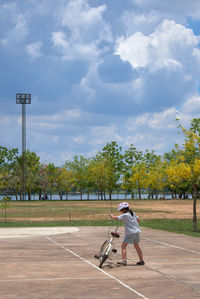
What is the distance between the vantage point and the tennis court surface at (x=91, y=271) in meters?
9.40

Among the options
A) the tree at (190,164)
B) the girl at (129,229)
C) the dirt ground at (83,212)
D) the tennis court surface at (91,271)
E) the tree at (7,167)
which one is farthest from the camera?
the tree at (7,167)

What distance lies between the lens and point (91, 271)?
38.7 feet

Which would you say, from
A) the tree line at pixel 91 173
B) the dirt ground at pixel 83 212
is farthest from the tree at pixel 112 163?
the dirt ground at pixel 83 212

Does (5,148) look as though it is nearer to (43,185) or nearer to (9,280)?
(43,185)

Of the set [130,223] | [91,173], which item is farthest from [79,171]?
[130,223]

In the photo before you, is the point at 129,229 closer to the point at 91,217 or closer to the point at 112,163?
the point at 91,217

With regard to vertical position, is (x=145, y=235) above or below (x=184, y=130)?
below

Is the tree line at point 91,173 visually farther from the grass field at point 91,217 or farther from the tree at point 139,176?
the grass field at point 91,217

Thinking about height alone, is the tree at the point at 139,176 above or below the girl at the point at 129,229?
above

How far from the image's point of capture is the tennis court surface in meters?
9.40

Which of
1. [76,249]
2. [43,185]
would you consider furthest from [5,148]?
[76,249]

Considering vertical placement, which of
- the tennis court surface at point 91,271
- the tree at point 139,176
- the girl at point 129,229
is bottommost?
the tennis court surface at point 91,271

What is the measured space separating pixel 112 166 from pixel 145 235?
97.9 m

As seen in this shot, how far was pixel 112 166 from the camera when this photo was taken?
11856cm
